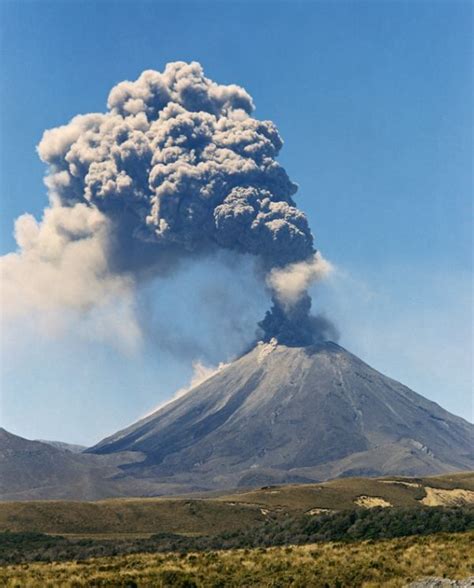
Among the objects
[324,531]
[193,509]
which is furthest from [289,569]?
[193,509]

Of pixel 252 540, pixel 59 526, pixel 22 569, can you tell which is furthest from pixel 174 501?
pixel 22 569

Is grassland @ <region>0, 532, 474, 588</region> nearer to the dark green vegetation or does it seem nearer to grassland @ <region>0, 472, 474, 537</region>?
the dark green vegetation

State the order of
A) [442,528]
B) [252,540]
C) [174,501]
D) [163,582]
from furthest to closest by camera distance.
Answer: [174,501]
[252,540]
[442,528]
[163,582]

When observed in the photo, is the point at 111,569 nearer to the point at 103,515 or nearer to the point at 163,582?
the point at 163,582

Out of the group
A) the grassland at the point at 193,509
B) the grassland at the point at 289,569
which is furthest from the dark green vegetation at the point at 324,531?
the grassland at the point at 193,509

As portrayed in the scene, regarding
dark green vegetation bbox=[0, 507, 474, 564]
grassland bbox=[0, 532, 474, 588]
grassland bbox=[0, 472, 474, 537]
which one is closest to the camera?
grassland bbox=[0, 532, 474, 588]

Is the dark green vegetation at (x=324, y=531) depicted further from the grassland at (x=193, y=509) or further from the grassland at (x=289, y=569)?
the grassland at (x=193, y=509)

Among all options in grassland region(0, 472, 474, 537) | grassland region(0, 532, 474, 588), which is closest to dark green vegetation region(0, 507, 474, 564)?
grassland region(0, 532, 474, 588)

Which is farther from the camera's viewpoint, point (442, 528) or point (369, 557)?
point (442, 528)
